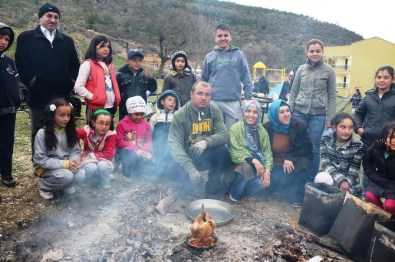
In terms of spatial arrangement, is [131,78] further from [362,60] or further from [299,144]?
[362,60]

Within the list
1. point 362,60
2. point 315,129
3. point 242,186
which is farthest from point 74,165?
point 362,60

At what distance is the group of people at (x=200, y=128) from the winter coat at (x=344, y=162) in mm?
12

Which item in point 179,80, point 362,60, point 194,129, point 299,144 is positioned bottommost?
point 299,144

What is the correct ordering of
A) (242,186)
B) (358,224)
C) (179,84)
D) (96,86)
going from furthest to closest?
(179,84)
(96,86)
(242,186)
(358,224)

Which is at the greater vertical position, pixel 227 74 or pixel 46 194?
pixel 227 74

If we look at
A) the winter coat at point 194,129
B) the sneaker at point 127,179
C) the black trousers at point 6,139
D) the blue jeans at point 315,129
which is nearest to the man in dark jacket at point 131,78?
the sneaker at point 127,179

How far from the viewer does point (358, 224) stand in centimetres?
307

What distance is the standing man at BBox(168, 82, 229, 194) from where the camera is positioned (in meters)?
4.18

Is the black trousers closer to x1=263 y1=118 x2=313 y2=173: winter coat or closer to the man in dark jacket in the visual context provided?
the man in dark jacket

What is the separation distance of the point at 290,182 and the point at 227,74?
1.92 metres

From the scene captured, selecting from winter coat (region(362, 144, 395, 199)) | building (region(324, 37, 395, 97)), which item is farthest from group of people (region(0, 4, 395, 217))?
building (region(324, 37, 395, 97))

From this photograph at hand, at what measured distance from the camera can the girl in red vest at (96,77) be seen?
430cm

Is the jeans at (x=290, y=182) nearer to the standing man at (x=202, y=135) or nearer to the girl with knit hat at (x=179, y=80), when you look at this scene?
the standing man at (x=202, y=135)

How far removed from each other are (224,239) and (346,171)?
189cm
